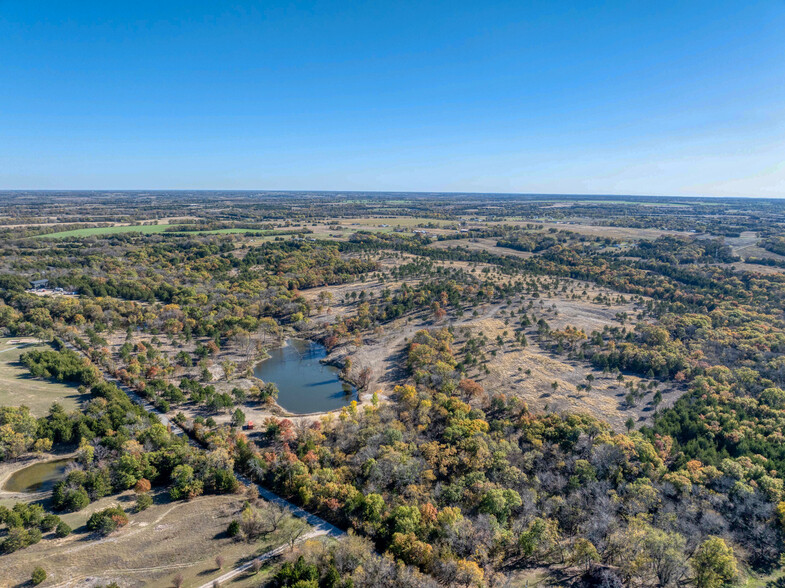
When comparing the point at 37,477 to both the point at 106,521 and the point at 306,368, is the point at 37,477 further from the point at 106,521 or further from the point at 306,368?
the point at 306,368

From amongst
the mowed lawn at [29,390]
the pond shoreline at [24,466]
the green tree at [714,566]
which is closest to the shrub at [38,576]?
the pond shoreline at [24,466]

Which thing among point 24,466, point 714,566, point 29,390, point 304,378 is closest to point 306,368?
point 304,378

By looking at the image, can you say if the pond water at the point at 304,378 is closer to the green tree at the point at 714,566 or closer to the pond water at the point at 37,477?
the pond water at the point at 37,477

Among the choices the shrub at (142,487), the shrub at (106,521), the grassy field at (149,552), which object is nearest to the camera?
the grassy field at (149,552)

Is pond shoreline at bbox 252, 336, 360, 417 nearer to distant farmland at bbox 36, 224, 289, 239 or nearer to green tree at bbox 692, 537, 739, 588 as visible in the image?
green tree at bbox 692, 537, 739, 588

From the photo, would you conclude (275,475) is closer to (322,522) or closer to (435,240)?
(322,522)

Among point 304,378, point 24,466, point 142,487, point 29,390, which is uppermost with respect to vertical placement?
point 29,390
